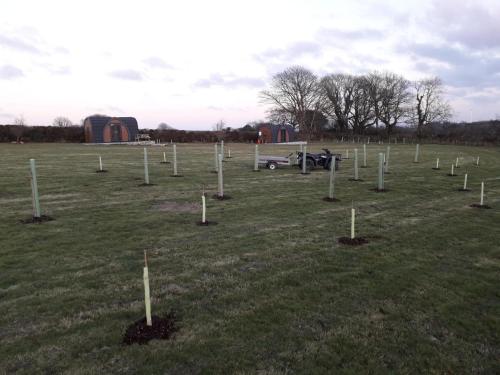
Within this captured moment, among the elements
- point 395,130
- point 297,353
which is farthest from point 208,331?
point 395,130

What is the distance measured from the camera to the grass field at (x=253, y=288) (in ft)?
12.1

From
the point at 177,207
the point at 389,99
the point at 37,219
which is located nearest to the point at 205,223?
the point at 177,207

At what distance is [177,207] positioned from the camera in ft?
35.8

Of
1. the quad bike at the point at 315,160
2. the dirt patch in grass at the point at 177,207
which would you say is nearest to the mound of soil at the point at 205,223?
the dirt patch in grass at the point at 177,207

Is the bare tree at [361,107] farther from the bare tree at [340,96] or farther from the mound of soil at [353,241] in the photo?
the mound of soil at [353,241]

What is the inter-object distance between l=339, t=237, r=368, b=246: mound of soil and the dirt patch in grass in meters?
4.46

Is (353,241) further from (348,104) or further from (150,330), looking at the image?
(348,104)

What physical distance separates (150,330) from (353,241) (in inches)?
190

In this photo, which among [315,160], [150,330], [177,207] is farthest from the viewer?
[315,160]

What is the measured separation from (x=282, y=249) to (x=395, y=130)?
79.3m

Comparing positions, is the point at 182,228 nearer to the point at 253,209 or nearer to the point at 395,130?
the point at 253,209

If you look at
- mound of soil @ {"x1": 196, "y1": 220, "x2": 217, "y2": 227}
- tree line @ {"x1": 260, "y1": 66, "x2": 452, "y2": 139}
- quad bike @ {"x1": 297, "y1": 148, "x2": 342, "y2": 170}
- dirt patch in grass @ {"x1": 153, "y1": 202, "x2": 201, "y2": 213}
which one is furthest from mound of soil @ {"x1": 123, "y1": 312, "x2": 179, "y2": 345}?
tree line @ {"x1": 260, "y1": 66, "x2": 452, "y2": 139}

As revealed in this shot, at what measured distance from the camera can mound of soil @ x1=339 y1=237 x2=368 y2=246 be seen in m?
7.50

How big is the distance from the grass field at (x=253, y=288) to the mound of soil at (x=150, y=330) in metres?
0.09
